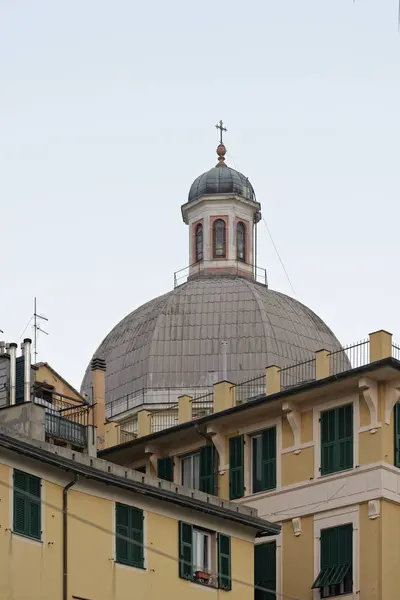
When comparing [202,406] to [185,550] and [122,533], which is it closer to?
[185,550]

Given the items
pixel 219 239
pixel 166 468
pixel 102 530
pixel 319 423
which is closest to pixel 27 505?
pixel 102 530

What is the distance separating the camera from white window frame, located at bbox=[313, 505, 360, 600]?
63.1 metres

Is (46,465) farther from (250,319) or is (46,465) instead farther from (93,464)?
(250,319)

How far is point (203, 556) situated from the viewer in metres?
57.4

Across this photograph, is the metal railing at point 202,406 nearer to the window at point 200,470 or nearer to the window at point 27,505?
the window at point 200,470

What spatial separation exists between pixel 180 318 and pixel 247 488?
106ft

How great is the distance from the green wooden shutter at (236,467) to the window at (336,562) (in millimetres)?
4072

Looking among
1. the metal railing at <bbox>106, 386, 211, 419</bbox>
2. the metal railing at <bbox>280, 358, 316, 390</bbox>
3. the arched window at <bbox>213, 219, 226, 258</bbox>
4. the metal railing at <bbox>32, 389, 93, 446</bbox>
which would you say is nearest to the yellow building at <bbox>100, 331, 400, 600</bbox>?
the metal railing at <bbox>32, 389, 93, 446</bbox>

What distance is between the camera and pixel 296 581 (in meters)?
64.9

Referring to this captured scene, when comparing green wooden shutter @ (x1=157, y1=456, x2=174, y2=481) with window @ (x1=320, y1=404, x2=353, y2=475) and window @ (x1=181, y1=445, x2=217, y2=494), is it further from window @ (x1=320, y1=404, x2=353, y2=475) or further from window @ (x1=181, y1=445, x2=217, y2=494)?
window @ (x1=320, y1=404, x2=353, y2=475)

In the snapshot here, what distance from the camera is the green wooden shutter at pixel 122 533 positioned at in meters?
54.7

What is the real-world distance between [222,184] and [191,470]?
140ft

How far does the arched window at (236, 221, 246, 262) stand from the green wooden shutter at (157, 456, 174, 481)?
132ft

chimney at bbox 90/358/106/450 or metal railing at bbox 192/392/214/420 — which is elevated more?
metal railing at bbox 192/392/214/420
